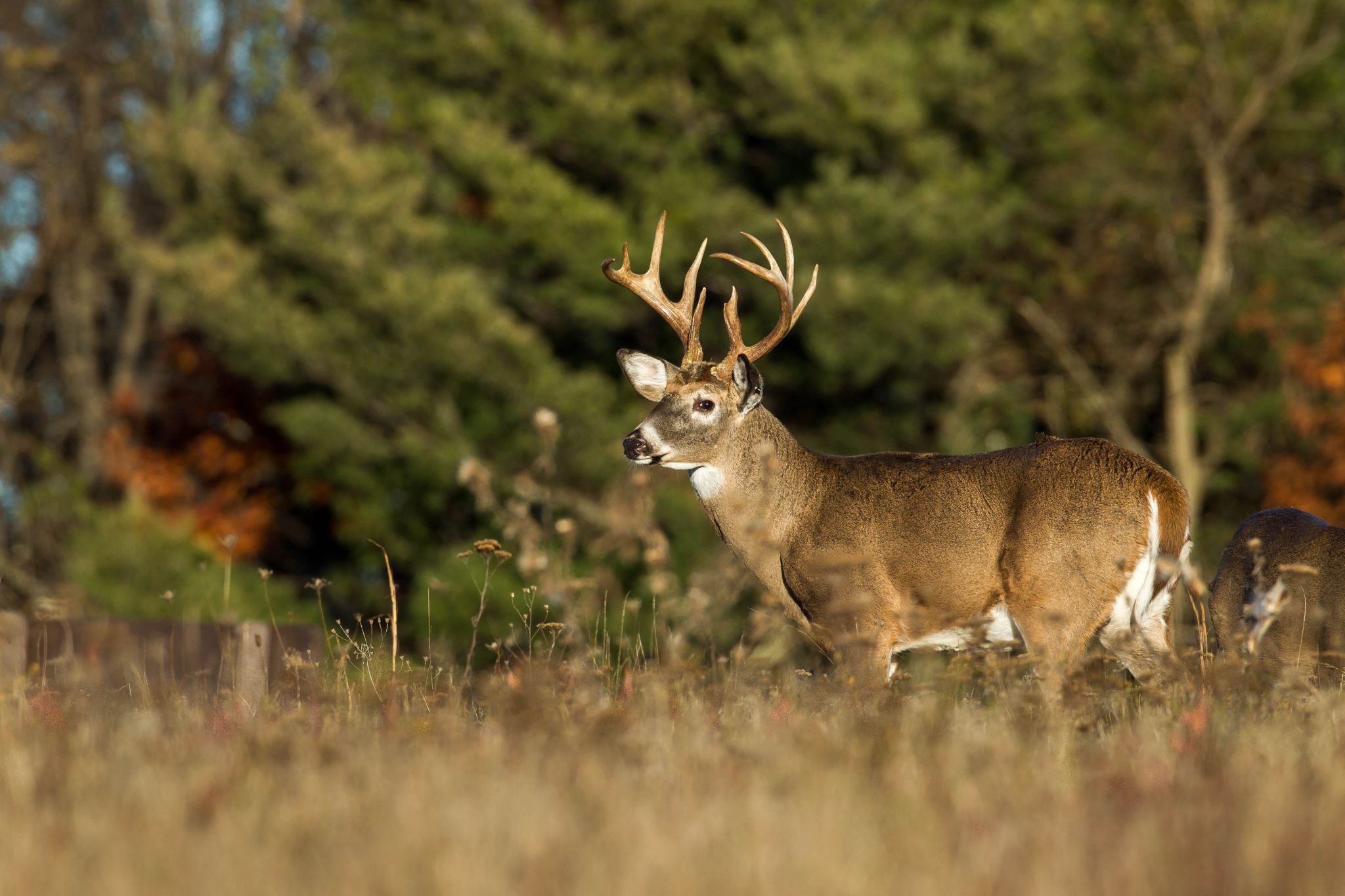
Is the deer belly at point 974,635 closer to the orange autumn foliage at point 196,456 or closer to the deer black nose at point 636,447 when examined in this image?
the deer black nose at point 636,447

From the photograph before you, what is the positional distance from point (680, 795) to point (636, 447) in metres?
3.46

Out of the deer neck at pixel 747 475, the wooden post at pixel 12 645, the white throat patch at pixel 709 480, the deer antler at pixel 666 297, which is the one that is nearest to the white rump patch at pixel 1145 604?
the deer neck at pixel 747 475

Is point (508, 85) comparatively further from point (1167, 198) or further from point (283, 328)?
point (1167, 198)

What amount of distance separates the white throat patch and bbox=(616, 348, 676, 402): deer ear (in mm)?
728

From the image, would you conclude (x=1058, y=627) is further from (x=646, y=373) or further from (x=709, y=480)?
(x=646, y=373)

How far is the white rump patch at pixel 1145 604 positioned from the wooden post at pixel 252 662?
303cm

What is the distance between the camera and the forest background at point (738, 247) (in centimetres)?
1562

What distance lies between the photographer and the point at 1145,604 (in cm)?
589

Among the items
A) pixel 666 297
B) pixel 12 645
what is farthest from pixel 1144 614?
pixel 12 645

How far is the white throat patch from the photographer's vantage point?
686 cm

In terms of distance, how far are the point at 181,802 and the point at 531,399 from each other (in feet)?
42.7

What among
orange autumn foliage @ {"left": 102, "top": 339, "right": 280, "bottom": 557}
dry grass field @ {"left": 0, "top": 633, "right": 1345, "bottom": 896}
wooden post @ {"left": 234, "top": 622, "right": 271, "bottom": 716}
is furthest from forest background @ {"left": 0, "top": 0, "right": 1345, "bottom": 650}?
dry grass field @ {"left": 0, "top": 633, "right": 1345, "bottom": 896}

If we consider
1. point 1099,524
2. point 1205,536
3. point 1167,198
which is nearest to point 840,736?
point 1099,524

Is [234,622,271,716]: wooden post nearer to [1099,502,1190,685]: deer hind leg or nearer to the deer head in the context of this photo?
the deer head
